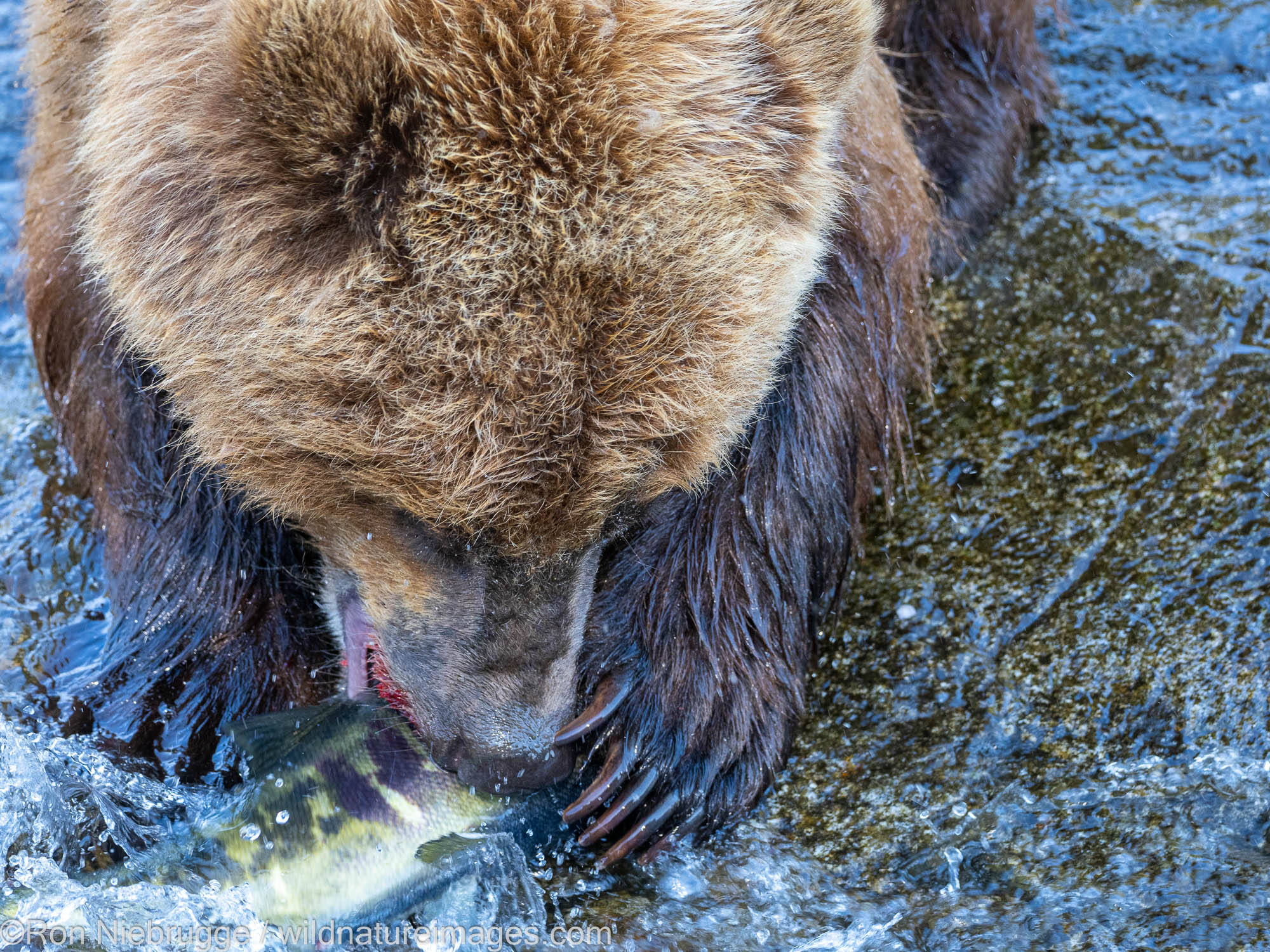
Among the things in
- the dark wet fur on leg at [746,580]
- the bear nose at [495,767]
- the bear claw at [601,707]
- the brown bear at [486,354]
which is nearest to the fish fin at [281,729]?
the brown bear at [486,354]

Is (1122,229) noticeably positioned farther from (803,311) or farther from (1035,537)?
(803,311)

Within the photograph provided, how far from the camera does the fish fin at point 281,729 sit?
303cm

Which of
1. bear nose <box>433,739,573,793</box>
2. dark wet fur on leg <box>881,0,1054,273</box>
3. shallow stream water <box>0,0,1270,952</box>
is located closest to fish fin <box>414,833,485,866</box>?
bear nose <box>433,739,573,793</box>

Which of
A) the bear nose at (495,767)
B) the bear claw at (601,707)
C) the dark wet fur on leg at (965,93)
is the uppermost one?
the dark wet fur on leg at (965,93)

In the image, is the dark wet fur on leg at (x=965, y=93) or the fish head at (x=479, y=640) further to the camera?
the dark wet fur on leg at (x=965, y=93)

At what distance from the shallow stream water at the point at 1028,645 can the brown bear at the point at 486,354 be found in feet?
0.63

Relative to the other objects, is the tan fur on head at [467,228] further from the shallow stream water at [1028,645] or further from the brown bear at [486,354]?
the shallow stream water at [1028,645]

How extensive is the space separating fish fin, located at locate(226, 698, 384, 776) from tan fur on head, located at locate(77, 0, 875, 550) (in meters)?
0.54

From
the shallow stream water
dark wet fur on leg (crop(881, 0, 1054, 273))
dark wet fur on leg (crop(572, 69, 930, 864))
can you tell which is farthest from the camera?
dark wet fur on leg (crop(881, 0, 1054, 273))

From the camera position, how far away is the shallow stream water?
3.00 meters

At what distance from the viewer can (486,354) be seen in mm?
2480

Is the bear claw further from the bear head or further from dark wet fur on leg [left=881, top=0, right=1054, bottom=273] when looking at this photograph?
dark wet fur on leg [left=881, top=0, right=1054, bottom=273]

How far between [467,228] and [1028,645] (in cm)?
198

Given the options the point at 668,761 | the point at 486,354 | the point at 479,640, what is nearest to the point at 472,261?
the point at 486,354
